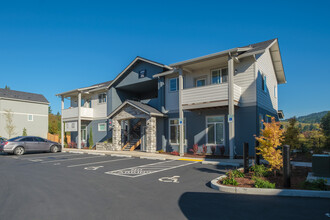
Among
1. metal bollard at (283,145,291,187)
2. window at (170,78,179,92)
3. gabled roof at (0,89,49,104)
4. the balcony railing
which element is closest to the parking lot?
metal bollard at (283,145,291,187)

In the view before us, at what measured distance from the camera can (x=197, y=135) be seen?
17.5 m

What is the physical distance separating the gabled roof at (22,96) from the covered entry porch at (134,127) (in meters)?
22.3

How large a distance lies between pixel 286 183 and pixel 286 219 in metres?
2.58

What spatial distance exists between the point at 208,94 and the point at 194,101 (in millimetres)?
1149

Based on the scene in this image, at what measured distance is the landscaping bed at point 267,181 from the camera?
A: 6711 millimetres

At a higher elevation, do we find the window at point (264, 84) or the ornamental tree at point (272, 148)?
the window at point (264, 84)

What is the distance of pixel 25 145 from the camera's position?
19.0 metres

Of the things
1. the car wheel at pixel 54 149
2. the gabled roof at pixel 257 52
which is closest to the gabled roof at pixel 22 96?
the car wheel at pixel 54 149

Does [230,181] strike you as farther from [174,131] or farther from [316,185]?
[174,131]

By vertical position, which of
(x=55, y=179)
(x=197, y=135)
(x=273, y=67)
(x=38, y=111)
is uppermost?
(x=273, y=67)

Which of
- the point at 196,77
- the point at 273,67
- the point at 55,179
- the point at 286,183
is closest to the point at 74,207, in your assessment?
the point at 55,179

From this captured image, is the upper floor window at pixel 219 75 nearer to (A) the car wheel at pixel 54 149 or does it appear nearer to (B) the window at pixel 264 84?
(B) the window at pixel 264 84

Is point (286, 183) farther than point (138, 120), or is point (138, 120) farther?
point (138, 120)

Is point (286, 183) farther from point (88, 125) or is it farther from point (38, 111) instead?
point (38, 111)
